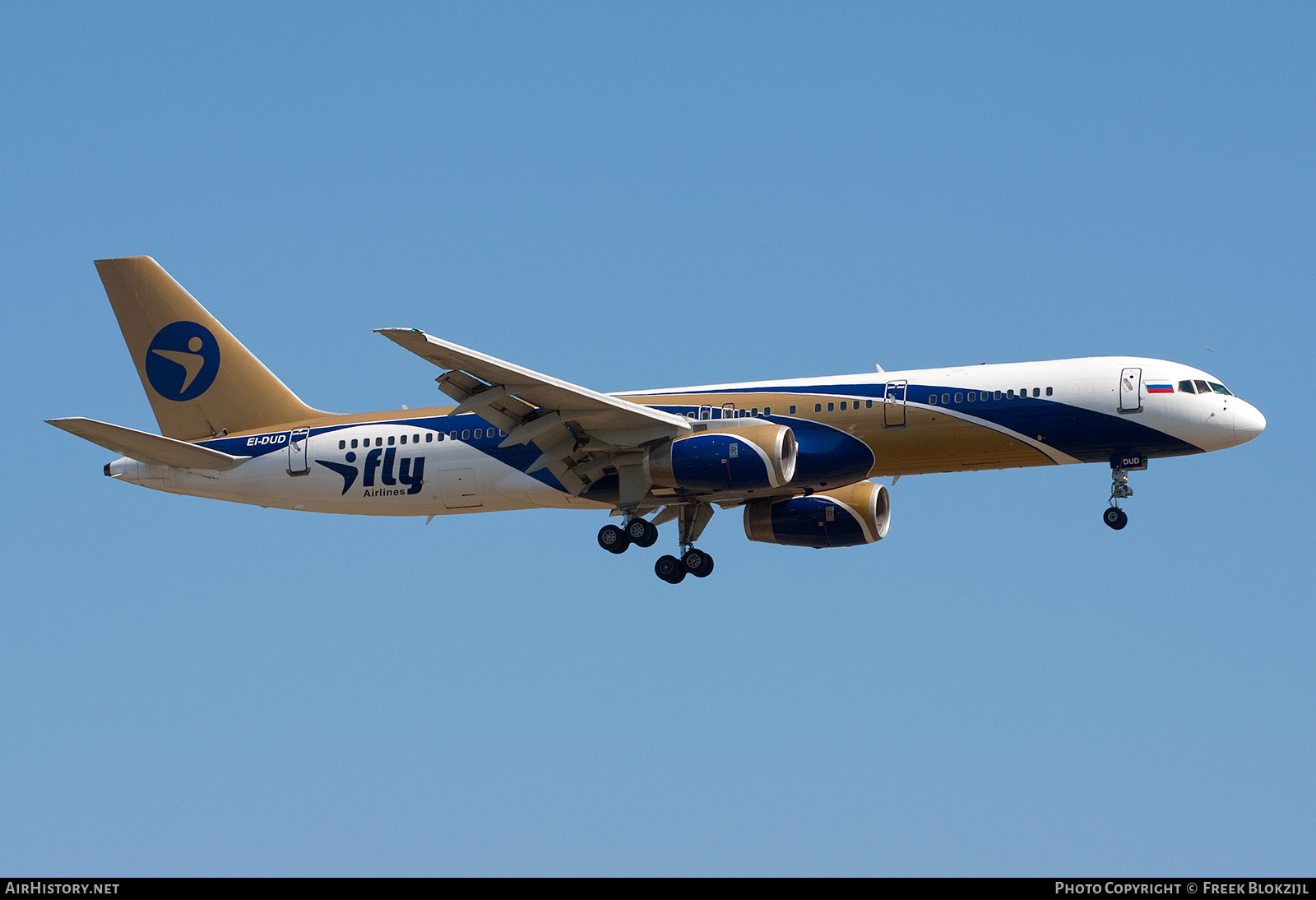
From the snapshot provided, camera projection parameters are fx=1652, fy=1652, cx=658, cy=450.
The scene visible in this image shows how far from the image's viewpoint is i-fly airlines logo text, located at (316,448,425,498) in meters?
44.1

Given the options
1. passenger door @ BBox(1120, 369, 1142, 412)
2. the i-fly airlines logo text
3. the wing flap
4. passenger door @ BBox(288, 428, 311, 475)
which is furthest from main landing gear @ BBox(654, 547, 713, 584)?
passenger door @ BBox(1120, 369, 1142, 412)

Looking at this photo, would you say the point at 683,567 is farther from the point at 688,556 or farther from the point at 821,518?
the point at 821,518

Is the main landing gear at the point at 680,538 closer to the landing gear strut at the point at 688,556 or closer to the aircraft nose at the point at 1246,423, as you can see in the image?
the landing gear strut at the point at 688,556

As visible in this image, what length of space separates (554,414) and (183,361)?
527 inches

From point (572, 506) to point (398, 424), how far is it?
17.1 ft

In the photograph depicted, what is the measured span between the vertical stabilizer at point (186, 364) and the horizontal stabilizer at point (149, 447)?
1791 mm

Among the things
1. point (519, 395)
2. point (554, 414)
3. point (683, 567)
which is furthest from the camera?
point (683, 567)

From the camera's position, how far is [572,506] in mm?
44562

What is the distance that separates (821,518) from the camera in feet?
148

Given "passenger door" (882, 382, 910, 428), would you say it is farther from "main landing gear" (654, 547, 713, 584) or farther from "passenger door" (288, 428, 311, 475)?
"passenger door" (288, 428, 311, 475)

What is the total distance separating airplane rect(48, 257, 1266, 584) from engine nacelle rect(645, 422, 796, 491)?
0.05 meters

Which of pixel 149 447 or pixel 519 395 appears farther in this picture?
pixel 149 447

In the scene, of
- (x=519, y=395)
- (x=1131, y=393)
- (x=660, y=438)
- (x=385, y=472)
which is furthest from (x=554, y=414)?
(x=1131, y=393)

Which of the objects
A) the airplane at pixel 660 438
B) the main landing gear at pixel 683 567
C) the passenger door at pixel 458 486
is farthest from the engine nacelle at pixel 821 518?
the passenger door at pixel 458 486
